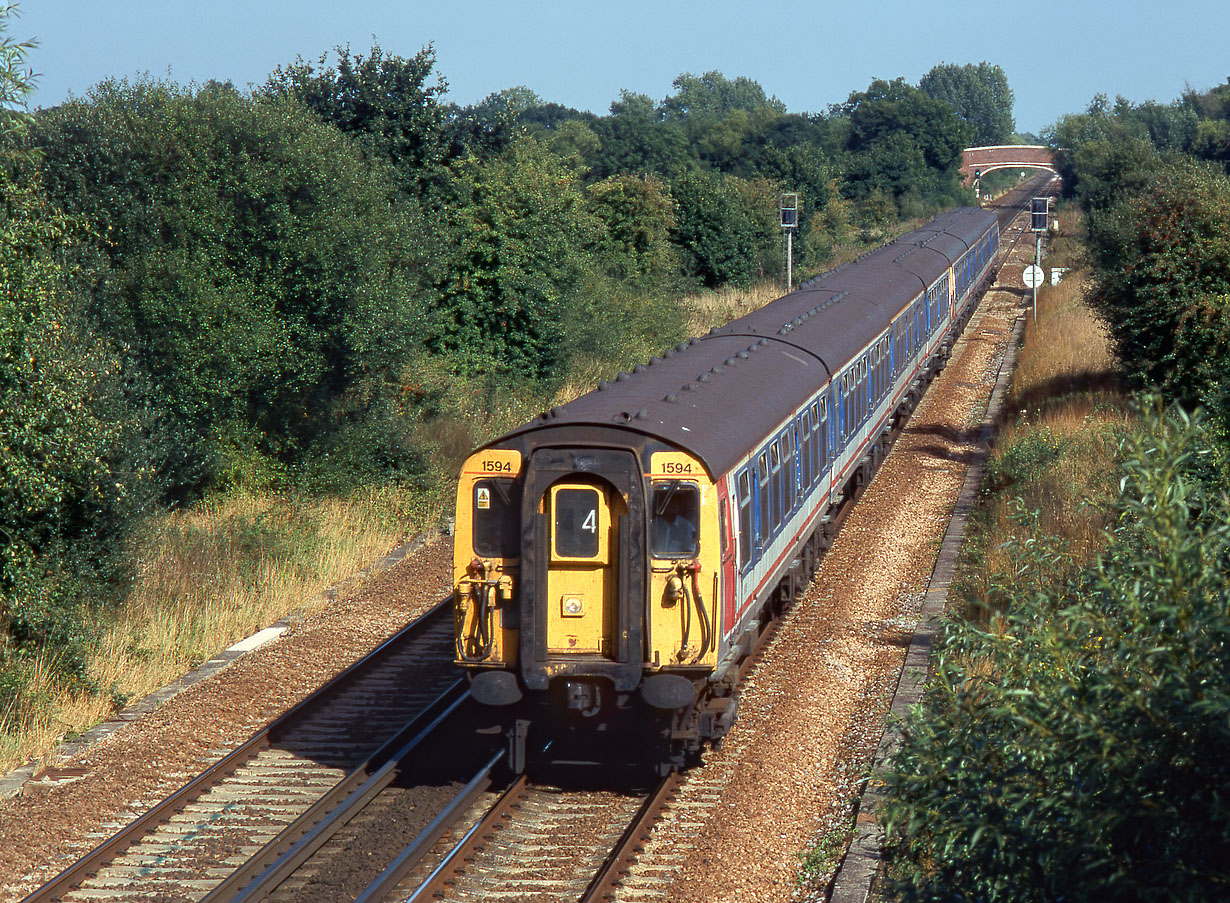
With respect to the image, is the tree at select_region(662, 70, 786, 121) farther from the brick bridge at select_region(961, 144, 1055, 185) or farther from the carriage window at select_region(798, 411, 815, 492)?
the carriage window at select_region(798, 411, 815, 492)

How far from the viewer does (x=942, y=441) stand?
2416cm

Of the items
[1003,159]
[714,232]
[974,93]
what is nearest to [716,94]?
[974,93]

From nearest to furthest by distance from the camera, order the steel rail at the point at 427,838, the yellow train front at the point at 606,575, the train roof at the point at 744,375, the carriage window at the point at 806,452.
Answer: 1. the steel rail at the point at 427,838
2. the yellow train front at the point at 606,575
3. the train roof at the point at 744,375
4. the carriage window at the point at 806,452

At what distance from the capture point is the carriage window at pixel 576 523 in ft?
30.8

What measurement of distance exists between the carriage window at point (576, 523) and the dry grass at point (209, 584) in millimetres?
5278

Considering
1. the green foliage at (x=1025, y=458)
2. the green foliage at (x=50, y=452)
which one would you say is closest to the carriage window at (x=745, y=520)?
the green foliage at (x=50, y=452)

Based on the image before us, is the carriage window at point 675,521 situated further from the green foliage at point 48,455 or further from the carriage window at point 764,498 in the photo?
the green foliage at point 48,455

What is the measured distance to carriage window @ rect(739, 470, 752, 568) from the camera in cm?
1041

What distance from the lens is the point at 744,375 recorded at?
12812 mm

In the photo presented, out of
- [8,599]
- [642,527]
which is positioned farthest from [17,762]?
[642,527]

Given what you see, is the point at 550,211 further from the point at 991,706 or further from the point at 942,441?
the point at 991,706

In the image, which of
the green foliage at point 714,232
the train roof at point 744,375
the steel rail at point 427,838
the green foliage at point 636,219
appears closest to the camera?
the steel rail at point 427,838

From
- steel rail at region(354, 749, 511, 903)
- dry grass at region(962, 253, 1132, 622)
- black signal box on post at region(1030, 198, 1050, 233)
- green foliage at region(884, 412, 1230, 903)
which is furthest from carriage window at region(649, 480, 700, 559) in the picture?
black signal box on post at region(1030, 198, 1050, 233)

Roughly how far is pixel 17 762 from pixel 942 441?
17640 millimetres
